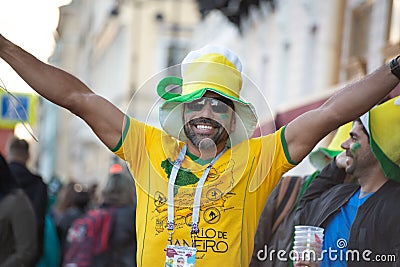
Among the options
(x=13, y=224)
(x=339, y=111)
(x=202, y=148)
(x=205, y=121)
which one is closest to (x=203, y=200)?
(x=202, y=148)

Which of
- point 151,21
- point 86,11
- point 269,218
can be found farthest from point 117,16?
point 269,218

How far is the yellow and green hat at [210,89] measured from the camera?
13.4 feet

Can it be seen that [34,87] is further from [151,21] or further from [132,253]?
[151,21]

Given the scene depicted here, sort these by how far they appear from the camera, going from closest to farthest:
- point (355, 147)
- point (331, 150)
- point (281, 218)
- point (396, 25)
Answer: point (355, 147)
point (281, 218)
point (331, 150)
point (396, 25)

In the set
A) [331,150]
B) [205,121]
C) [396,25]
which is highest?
[396,25]

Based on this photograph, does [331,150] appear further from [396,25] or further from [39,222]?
[396,25]

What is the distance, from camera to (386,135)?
462cm

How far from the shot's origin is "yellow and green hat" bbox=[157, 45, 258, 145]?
4.09 meters

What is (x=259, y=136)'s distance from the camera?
4.24 meters

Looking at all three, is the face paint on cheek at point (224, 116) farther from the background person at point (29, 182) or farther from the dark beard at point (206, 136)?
the background person at point (29, 182)

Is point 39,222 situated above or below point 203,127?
above

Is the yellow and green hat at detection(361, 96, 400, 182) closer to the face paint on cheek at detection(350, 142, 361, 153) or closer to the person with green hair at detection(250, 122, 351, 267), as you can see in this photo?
the face paint on cheek at detection(350, 142, 361, 153)

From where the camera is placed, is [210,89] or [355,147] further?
[355,147]

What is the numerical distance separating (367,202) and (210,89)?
0.98 metres
